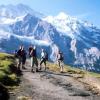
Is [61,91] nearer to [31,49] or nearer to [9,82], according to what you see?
[9,82]

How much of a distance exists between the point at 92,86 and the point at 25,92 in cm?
1163

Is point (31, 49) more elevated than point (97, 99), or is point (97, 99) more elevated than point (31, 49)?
point (31, 49)

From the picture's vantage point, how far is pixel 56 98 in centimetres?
2550

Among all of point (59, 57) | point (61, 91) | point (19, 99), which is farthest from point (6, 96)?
point (59, 57)

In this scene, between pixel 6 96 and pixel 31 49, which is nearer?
pixel 6 96

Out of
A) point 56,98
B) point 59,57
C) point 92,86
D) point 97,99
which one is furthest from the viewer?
point 59,57

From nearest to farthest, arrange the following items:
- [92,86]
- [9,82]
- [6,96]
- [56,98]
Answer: [6,96] → [56,98] → [9,82] → [92,86]

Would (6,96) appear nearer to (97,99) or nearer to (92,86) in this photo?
(97,99)

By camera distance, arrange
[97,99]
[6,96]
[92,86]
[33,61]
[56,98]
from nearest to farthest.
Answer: [6,96] → [56,98] → [97,99] → [92,86] → [33,61]

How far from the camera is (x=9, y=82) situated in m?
29.8

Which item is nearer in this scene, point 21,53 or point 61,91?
point 61,91

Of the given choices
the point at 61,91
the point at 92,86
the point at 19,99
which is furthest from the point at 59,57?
the point at 19,99

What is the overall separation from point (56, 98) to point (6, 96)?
4.95m

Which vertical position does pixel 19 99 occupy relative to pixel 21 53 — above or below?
below
